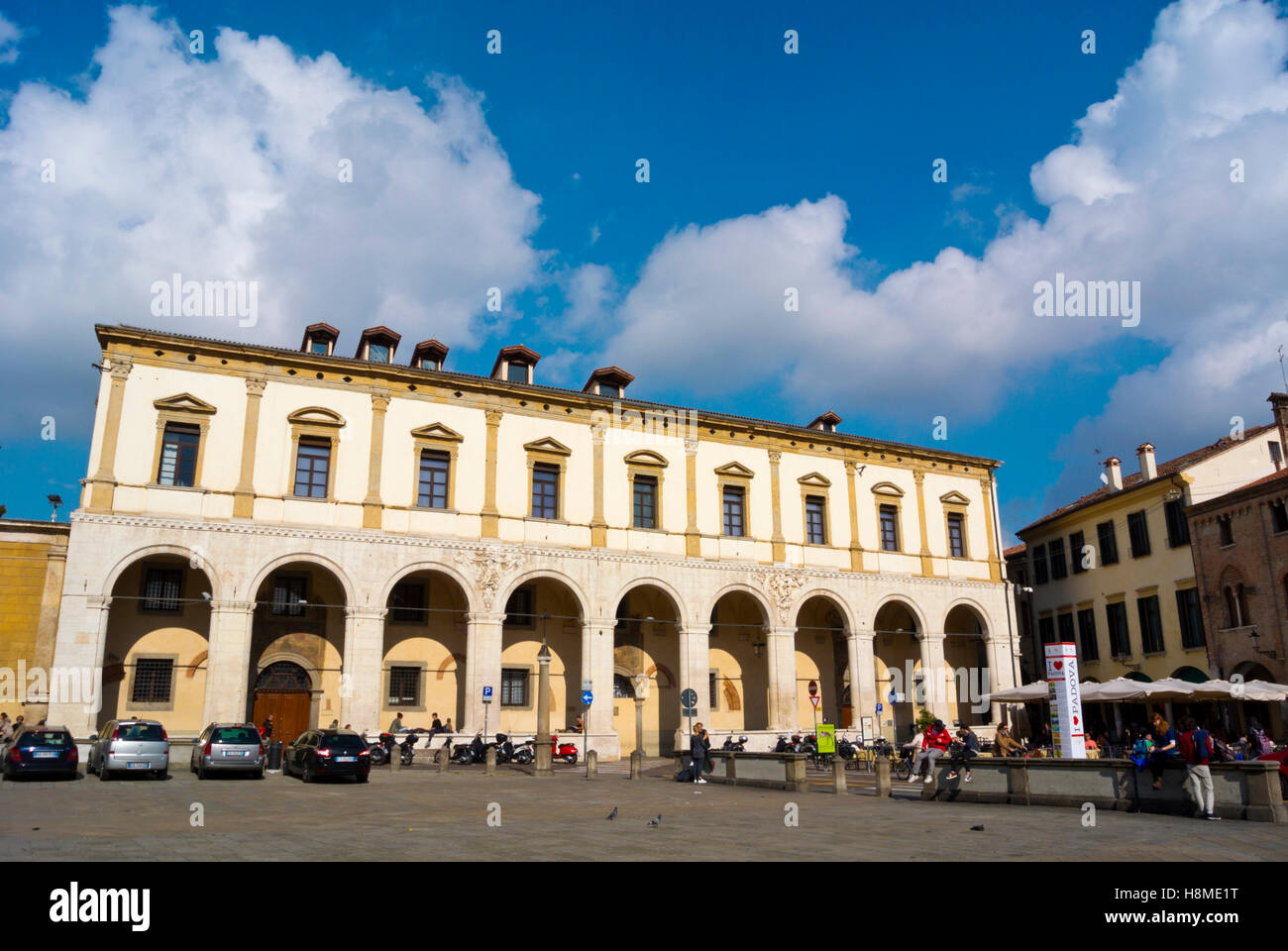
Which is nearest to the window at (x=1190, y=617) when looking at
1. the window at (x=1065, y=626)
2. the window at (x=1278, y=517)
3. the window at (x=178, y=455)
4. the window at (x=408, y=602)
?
the window at (x=1278, y=517)

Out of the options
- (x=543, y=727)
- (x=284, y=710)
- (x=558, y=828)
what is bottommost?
(x=558, y=828)

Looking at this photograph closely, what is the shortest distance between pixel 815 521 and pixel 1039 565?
13445mm

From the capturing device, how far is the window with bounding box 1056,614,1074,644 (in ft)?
134

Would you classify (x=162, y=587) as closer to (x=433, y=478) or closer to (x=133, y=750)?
(x=133, y=750)

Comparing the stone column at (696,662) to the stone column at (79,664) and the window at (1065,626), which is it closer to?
the window at (1065,626)

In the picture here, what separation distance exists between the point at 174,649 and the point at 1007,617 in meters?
31.7

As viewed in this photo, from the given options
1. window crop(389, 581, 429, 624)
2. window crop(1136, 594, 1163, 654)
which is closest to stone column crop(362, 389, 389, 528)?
window crop(389, 581, 429, 624)

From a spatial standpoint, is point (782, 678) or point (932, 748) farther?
point (782, 678)

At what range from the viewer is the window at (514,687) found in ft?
104

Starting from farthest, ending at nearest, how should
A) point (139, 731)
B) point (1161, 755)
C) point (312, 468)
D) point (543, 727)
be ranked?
point (312, 468) → point (543, 727) → point (139, 731) → point (1161, 755)

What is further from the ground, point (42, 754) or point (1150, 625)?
point (1150, 625)

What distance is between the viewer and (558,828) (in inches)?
495

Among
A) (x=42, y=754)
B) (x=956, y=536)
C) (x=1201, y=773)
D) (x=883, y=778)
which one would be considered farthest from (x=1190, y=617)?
(x=42, y=754)

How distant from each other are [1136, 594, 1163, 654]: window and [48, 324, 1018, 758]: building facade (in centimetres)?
524
